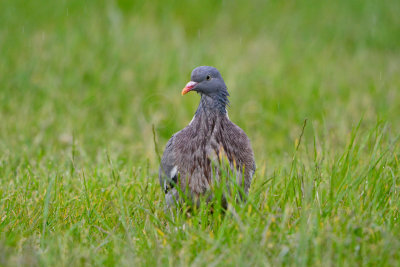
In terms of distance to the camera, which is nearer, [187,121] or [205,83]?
[205,83]

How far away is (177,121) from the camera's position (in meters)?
6.66

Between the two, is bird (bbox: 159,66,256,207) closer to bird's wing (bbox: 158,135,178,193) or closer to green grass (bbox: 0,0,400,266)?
bird's wing (bbox: 158,135,178,193)

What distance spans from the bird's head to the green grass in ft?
2.57

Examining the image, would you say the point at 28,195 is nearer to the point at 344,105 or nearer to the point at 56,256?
the point at 56,256

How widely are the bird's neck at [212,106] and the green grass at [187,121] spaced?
64 cm

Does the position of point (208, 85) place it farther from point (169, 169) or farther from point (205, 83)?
point (169, 169)

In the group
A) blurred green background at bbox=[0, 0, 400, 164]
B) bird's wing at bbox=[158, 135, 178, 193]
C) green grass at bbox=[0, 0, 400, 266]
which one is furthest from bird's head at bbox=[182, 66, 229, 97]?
blurred green background at bbox=[0, 0, 400, 164]

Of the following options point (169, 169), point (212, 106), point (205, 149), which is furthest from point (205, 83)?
point (169, 169)

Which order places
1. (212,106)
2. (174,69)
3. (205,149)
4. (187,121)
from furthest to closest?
(174,69), (187,121), (212,106), (205,149)

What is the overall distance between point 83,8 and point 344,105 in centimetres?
414

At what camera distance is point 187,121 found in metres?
6.66

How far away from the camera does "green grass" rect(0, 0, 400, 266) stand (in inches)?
121

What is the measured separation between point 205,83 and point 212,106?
0.61 feet

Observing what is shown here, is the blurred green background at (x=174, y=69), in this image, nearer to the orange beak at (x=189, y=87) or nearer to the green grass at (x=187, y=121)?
the green grass at (x=187, y=121)
